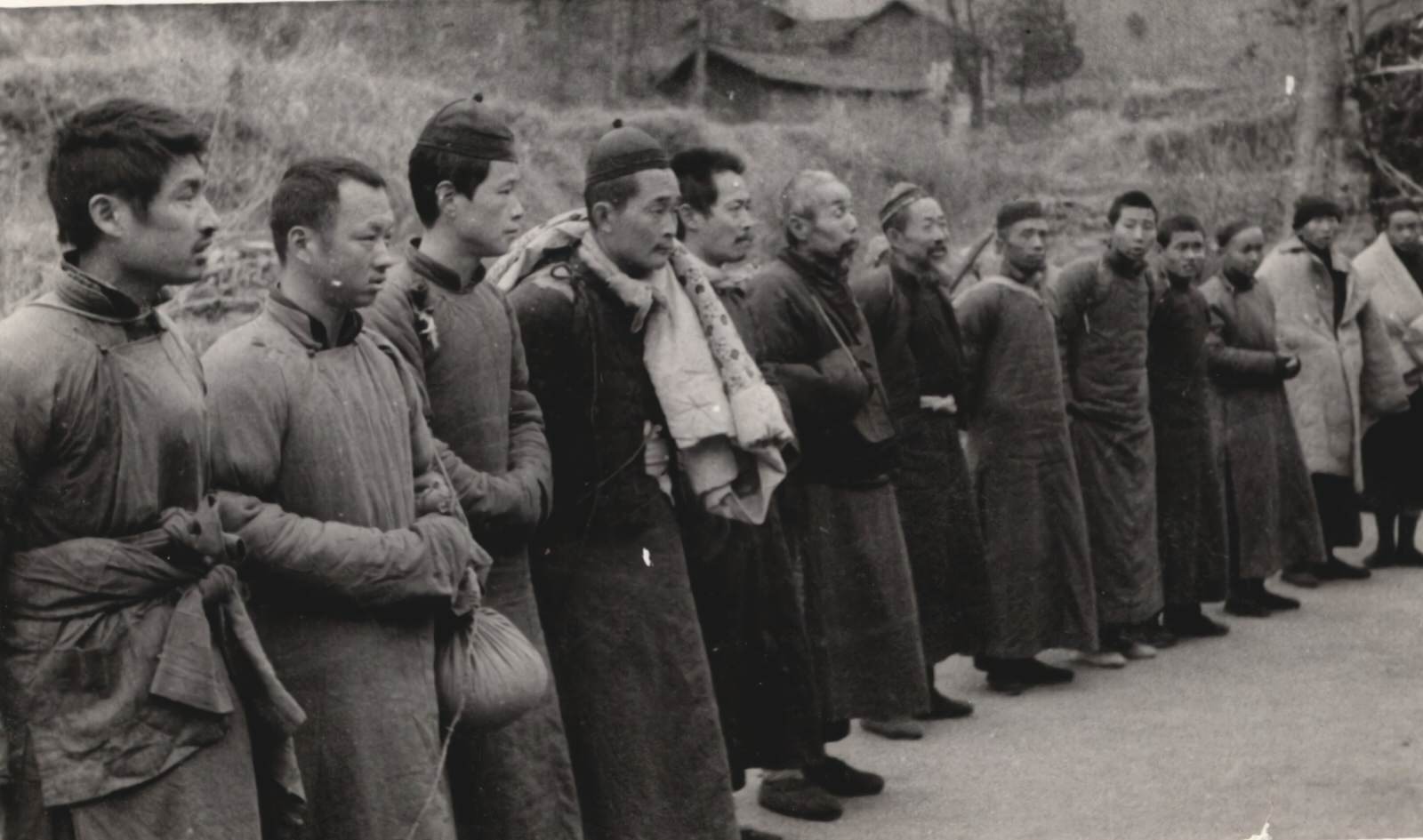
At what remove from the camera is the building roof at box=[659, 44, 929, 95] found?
320 inches

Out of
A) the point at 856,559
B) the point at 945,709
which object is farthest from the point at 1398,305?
the point at 856,559

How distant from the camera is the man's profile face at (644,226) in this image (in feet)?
15.5

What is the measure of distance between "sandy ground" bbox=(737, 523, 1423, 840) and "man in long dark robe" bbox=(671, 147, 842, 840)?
0.41 m

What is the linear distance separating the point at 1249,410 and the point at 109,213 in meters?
6.88

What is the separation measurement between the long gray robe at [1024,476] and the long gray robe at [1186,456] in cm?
94

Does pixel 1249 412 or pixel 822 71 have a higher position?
pixel 822 71

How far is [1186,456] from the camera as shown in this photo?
27.7 feet

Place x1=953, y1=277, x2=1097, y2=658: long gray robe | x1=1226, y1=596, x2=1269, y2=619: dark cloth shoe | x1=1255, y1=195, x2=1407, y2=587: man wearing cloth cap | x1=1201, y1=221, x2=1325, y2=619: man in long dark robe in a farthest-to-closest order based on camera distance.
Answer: x1=1255, y1=195, x2=1407, y2=587: man wearing cloth cap < x1=1226, y1=596, x2=1269, y2=619: dark cloth shoe < x1=1201, y1=221, x2=1325, y2=619: man in long dark robe < x1=953, y1=277, x2=1097, y2=658: long gray robe

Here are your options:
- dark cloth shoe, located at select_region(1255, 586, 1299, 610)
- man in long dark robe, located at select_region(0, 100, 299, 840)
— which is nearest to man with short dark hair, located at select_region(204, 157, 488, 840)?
man in long dark robe, located at select_region(0, 100, 299, 840)

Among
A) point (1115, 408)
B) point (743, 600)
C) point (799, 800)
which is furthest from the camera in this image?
point (1115, 408)

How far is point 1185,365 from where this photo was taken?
834 centimetres

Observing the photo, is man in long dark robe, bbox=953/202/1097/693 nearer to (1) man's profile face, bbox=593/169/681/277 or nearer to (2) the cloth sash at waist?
(1) man's profile face, bbox=593/169/681/277

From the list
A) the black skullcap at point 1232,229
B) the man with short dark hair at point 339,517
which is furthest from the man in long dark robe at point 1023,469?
the man with short dark hair at point 339,517

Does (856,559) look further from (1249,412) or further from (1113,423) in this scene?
(1249,412)
